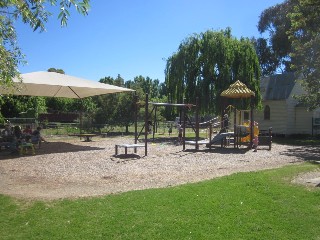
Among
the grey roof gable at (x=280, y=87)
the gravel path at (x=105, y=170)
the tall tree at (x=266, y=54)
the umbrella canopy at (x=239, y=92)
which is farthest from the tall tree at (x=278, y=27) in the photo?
the gravel path at (x=105, y=170)

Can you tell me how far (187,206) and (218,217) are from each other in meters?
0.75

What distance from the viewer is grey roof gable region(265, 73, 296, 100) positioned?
3272 cm

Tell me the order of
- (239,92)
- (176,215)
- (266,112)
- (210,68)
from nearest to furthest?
(176,215) < (239,92) < (210,68) < (266,112)

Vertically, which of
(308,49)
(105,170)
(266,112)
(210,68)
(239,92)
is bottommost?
(105,170)

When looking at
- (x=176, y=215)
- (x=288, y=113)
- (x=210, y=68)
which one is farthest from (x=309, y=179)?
(x=288, y=113)

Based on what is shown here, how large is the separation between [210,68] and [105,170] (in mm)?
17664

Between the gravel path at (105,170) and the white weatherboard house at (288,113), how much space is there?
1722 centimetres

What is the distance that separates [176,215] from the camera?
6957 mm

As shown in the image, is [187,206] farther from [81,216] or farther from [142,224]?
[81,216]

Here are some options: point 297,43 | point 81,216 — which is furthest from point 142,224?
point 297,43

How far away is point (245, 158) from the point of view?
15.7 metres

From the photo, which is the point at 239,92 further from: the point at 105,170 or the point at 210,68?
the point at 105,170

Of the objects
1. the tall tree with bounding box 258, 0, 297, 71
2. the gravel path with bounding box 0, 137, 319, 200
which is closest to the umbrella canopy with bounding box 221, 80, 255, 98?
the gravel path with bounding box 0, 137, 319, 200

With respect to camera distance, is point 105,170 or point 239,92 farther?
point 239,92
